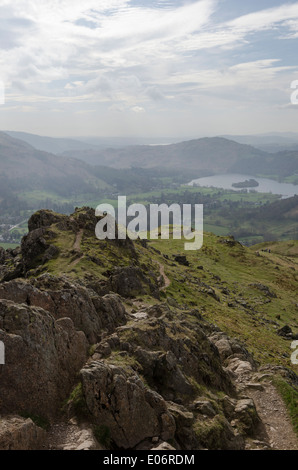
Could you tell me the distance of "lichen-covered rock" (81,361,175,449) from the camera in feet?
82.8

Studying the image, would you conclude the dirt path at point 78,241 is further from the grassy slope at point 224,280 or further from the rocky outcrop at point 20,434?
the rocky outcrop at point 20,434

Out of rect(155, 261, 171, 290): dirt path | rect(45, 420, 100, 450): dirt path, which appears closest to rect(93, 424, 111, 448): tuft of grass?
rect(45, 420, 100, 450): dirt path

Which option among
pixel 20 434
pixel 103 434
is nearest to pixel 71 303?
pixel 103 434

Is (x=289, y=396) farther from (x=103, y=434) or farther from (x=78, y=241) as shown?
(x=78, y=241)

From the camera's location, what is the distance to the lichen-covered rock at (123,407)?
25.2 metres

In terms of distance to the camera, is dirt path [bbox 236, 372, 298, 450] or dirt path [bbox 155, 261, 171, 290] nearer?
dirt path [bbox 236, 372, 298, 450]

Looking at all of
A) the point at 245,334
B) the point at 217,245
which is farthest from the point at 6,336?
the point at 217,245

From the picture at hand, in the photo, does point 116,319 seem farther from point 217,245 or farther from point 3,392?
point 217,245

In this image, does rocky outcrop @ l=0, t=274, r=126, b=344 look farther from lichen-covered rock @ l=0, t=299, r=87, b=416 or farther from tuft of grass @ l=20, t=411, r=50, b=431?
tuft of grass @ l=20, t=411, r=50, b=431

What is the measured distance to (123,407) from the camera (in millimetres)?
25953

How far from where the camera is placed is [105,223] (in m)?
86.5

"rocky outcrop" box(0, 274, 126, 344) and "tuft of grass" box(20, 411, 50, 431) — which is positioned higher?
"rocky outcrop" box(0, 274, 126, 344)

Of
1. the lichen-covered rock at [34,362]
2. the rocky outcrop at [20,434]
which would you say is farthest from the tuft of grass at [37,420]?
the rocky outcrop at [20,434]

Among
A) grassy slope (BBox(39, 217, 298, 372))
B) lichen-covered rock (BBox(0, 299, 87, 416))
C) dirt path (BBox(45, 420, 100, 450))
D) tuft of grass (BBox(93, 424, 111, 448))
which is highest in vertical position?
lichen-covered rock (BBox(0, 299, 87, 416))
